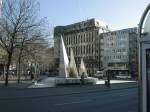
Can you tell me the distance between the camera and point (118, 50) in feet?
414

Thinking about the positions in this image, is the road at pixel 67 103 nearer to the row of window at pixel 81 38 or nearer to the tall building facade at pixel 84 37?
the tall building facade at pixel 84 37

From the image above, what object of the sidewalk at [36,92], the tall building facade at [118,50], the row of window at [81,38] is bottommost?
the sidewalk at [36,92]

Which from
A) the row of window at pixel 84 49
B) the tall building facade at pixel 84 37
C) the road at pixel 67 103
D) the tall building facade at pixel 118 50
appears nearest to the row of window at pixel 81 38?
the tall building facade at pixel 84 37

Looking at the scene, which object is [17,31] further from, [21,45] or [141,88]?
[141,88]

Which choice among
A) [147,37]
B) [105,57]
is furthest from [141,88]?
[105,57]

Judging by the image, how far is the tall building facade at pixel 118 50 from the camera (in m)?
116

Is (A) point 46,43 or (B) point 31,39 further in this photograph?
(A) point 46,43

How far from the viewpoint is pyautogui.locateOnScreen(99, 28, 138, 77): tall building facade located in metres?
116

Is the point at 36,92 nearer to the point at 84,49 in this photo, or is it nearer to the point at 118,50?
the point at 118,50

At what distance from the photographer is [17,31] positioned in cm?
3744

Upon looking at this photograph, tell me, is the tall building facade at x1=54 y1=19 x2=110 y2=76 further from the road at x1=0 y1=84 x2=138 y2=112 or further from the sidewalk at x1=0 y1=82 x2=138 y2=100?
the road at x1=0 y1=84 x2=138 y2=112

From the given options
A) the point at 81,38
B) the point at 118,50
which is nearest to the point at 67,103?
the point at 118,50

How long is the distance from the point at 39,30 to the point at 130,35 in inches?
3347

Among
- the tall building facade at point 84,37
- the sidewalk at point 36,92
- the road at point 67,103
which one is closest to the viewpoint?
the road at point 67,103
